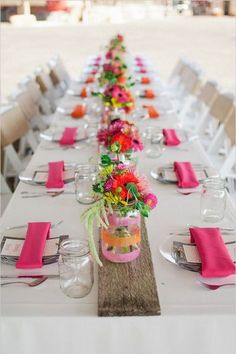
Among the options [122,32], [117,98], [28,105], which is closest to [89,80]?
[28,105]

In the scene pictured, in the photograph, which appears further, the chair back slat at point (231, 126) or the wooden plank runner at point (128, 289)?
the chair back slat at point (231, 126)

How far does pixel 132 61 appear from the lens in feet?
18.8

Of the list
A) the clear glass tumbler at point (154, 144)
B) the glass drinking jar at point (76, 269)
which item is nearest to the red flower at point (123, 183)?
the glass drinking jar at point (76, 269)

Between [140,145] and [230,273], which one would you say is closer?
[230,273]

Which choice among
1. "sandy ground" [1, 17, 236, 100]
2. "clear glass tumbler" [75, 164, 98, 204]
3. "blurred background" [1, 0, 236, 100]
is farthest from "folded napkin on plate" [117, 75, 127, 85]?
"sandy ground" [1, 17, 236, 100]

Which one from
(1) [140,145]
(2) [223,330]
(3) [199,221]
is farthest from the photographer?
(1) [140,145]

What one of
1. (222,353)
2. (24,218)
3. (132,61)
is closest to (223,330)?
(222,353)

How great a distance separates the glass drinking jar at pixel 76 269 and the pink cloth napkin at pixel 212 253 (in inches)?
10.9

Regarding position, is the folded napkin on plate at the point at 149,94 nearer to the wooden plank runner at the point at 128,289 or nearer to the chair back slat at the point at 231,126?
the chair back slat at the point at 231,126

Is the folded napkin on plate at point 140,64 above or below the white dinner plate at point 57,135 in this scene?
below

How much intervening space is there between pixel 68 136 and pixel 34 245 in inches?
47.1

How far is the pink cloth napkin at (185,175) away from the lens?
175 cm

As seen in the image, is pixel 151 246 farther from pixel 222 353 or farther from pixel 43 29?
pixel 43 29

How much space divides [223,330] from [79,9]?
11.0 m
